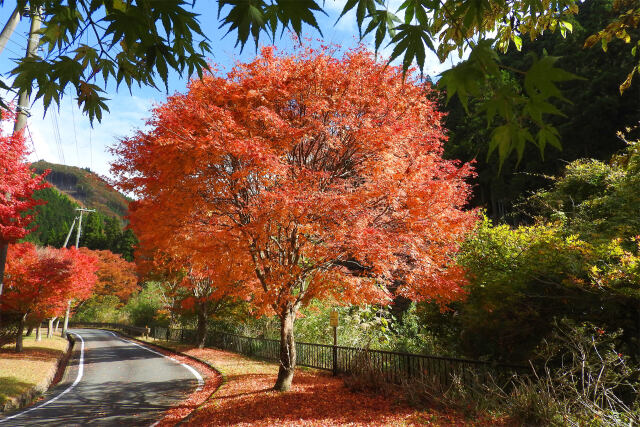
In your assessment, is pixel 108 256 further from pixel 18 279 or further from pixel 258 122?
pixel 258 122

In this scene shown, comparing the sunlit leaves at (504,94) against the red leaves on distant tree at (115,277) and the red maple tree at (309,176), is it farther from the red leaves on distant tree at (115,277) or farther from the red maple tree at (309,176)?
the red leaves on distant tree at (115,277)

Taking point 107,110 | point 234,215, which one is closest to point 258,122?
point 234,215

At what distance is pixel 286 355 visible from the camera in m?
9.89

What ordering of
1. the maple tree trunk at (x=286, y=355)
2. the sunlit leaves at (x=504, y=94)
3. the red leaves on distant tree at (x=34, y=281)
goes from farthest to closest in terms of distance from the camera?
the red leaves on distant tree at (x=34, y=281), the maple tree trunk at (x=286, y=355), the sunlit leaves at (x=504, y=94)

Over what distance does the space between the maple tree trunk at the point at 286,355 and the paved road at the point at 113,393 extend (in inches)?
120

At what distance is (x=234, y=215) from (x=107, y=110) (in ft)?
25.2

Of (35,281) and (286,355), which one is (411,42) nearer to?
(286,355)

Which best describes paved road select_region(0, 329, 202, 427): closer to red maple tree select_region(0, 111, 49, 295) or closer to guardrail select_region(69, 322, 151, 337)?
red maple tree select_region(0, 111, 49, 295)

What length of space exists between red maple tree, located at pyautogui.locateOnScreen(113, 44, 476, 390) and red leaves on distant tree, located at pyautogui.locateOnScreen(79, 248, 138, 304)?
146 feet

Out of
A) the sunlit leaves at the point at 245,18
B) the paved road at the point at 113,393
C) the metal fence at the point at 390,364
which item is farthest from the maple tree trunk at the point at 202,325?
the sunlit leaves at the point at 245,18

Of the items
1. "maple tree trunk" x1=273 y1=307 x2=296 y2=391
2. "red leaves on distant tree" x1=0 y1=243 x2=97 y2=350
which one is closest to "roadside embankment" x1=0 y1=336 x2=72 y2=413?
"red leaves on distant tree" x1=0 y1=243 x2=97 y2=350

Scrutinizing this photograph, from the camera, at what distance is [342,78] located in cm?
880

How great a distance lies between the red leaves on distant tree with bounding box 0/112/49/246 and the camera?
1060 centimetres

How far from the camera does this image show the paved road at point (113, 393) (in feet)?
28.9
